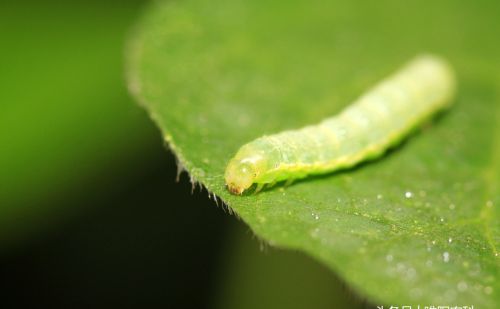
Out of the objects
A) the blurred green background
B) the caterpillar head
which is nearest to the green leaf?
the caterpillar head

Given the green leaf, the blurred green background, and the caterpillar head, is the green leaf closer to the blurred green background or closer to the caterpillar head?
the caterpillar head

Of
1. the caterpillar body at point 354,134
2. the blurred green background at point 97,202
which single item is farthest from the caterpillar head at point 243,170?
the blurred green background at point 97,202

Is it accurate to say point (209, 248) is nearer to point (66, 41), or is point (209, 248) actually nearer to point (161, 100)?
point (161, 100)

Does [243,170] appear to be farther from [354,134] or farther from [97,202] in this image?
[97,202]

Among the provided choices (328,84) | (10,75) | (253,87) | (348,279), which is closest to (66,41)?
(10,75)

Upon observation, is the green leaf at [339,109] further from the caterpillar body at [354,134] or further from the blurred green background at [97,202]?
the blurred green background at [97,202]
